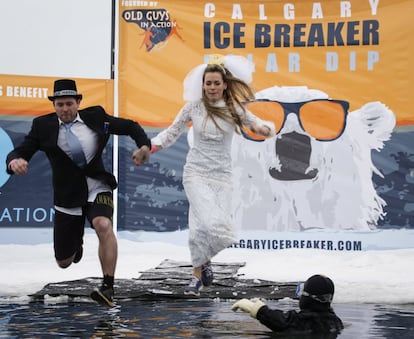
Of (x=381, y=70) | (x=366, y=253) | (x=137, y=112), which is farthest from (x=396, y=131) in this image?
(x=137, y=112)

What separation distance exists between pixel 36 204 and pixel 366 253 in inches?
150

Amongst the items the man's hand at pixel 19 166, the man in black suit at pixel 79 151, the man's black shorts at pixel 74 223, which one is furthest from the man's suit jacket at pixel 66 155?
the man's hand at pixel 19 166

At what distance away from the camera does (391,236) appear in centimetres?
950

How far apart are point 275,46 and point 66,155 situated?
14.2 ft

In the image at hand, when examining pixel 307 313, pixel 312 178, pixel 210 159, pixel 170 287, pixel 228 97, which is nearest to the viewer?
pixel 307 313

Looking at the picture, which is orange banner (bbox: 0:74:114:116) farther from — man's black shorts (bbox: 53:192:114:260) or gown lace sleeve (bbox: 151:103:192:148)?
man's black shorts (bbox: 53:192:114:260)

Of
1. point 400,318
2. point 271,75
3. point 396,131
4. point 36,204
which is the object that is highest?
point 271,75

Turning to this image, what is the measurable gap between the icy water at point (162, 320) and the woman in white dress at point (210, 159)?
1.51 ft

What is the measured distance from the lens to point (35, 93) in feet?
32.1

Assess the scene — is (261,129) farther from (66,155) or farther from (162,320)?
(162,320)

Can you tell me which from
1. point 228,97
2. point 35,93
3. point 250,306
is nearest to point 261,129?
point 228,97

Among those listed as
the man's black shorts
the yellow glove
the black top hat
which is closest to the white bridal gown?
the man's black shorts

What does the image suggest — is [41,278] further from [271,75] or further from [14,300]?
[271,75]

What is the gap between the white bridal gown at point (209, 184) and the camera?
6.89 metres
